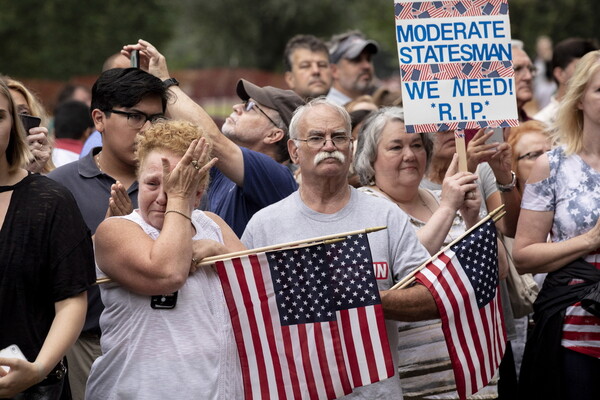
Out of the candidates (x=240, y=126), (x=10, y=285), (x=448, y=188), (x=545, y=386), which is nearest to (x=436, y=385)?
(x=545, y=386)

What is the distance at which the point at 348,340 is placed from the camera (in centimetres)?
554

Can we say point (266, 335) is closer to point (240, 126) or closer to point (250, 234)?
point (250, 234)

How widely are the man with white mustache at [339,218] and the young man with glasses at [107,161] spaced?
2.56 ft

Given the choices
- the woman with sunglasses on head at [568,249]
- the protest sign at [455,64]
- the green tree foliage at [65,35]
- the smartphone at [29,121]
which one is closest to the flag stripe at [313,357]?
the protest sign at [455,64]

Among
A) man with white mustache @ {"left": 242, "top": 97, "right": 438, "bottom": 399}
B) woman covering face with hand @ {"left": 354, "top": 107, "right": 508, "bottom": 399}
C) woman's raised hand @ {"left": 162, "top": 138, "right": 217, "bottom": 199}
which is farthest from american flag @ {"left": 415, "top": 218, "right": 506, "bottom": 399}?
woman's raised hand @ {"left": 162, "top": 138, "right": 217, "bottom": 199}

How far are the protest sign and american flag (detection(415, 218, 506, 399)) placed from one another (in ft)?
2.17

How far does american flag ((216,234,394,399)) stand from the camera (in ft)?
17.6

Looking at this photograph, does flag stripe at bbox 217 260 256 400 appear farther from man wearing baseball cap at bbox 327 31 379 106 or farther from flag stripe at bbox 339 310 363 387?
man wearing baseball cap at bbox 327 31 379 106

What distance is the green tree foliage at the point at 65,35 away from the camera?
32.4 meters

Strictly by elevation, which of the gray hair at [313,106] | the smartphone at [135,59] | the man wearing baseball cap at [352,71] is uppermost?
the man wearing baseball cap at [352,71]

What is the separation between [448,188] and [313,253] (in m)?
1.00

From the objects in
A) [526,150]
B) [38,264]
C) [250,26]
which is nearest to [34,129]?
[38,264]

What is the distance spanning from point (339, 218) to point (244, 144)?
1760 mm

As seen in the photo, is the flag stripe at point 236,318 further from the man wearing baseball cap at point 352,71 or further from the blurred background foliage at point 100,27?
the blurred background foliage at point 100,27
